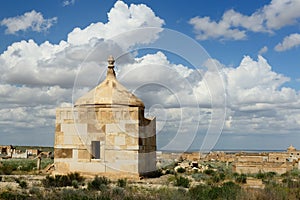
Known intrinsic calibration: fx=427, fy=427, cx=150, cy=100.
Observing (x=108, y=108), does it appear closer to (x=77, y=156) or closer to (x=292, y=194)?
(x=77, y=156)

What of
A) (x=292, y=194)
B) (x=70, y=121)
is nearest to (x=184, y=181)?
(x=292, y=194)

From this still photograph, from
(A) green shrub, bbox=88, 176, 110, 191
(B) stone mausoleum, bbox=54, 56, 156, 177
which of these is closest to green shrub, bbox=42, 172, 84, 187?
(A) green shrub, bbox=88, 176, 110, 191

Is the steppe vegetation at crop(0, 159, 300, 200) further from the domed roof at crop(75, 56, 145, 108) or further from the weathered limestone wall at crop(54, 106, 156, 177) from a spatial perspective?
the domed roof at crop(75, 56, 145, 108)

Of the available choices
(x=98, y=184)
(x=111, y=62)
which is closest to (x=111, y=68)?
(x=111, y=62)

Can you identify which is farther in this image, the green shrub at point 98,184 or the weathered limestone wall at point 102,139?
the weathered limestone wall at point 102,139

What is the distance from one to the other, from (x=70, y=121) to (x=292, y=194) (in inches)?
355

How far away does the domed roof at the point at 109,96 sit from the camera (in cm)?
1694

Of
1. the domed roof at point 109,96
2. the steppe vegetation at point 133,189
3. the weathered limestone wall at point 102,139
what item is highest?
the domed roof at point 109,96

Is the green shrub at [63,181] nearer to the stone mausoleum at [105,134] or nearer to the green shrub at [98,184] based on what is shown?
the green shrub at [98,184]

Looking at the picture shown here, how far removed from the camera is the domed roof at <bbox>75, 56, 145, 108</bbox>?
16.9 metres

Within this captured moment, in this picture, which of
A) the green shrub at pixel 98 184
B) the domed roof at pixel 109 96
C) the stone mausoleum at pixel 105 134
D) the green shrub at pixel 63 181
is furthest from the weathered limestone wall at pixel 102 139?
the green shrub at pixel 98 184

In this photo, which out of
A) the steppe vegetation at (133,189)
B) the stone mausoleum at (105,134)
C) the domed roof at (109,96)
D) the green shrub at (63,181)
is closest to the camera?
the steppe vegetation at (133,189)

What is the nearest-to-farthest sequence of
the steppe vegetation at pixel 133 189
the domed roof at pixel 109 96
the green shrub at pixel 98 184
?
the steppe vegetation at pixel 133 189
the green shrub at pixel 98 184
the domed roof at pixel 109 96

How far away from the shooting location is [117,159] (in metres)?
16.5
